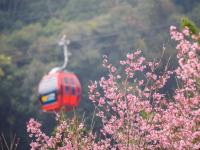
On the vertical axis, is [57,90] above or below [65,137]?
above

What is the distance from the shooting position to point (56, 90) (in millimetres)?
15789

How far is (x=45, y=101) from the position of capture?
1603cm

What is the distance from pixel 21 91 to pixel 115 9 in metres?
10.1

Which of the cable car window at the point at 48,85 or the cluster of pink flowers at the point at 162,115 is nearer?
the cluster of pink flowers at the point at 162,115

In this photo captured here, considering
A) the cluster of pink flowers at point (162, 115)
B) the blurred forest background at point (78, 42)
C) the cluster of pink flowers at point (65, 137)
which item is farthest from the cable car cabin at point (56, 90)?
the cluster of pink flowers at point (162, 115)

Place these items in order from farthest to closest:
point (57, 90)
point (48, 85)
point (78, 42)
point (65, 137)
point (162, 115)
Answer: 1. point (78, 42)
2. point (48, 85)
3. point (57, 90)
4. point (162, 115)
5. point (65, 137)

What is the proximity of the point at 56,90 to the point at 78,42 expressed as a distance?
459 inches

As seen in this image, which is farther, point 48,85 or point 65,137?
point 48,85

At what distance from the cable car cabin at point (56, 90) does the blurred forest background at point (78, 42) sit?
240 inches

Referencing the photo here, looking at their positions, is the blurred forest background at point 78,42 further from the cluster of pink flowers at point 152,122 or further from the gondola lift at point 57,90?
the cluster of pink flowers at point 152,122

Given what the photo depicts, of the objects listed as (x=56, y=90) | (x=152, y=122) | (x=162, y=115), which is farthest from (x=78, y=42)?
(x=152, y=122)

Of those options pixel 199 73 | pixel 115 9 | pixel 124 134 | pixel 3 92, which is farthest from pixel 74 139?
pixel 115 9

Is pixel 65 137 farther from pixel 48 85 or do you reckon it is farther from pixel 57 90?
pixel 48 85

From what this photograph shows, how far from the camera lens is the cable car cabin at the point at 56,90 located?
15781 millimetres
